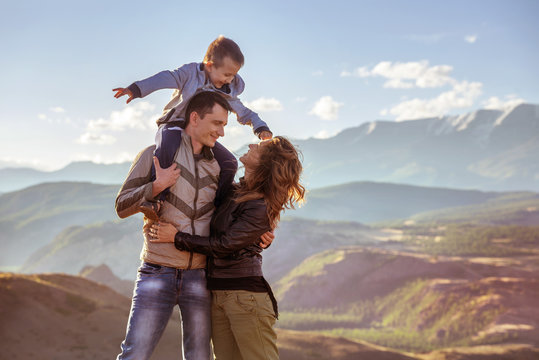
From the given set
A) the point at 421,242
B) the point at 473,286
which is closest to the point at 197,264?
the point at 473,286

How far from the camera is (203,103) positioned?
3867 millimetres

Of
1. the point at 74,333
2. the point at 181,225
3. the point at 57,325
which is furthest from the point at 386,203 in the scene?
the point at 181,225

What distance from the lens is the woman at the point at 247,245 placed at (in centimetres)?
352

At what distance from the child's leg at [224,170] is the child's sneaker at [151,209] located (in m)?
0.55

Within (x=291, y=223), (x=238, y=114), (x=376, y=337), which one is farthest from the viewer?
(x=291, y=223)

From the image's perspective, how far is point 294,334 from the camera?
2198 centimetres

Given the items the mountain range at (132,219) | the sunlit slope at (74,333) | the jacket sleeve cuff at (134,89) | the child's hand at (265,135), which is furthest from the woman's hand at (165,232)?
the mountain range at (132,219)

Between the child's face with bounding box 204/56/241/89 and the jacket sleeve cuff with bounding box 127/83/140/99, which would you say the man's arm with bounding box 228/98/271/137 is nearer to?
the child's face with bounding box 204/56/241/89

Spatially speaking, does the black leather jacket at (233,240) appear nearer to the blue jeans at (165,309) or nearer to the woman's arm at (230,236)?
the woman's arm at (230,236)

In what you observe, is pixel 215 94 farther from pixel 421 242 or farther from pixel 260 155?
pixel 421 242

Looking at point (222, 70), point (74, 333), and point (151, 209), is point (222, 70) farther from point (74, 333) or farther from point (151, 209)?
point (74, 333)

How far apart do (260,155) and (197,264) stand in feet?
3.32

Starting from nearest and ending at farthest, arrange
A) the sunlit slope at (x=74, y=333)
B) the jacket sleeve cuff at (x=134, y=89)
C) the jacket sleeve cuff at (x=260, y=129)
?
the jacket sleeve cuff at (x=134, y=89)
the jacket sleeve cuff at (x=260, y=129)
the sunlit slope at (x=74, y=333)

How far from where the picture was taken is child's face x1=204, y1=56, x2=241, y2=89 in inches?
172
